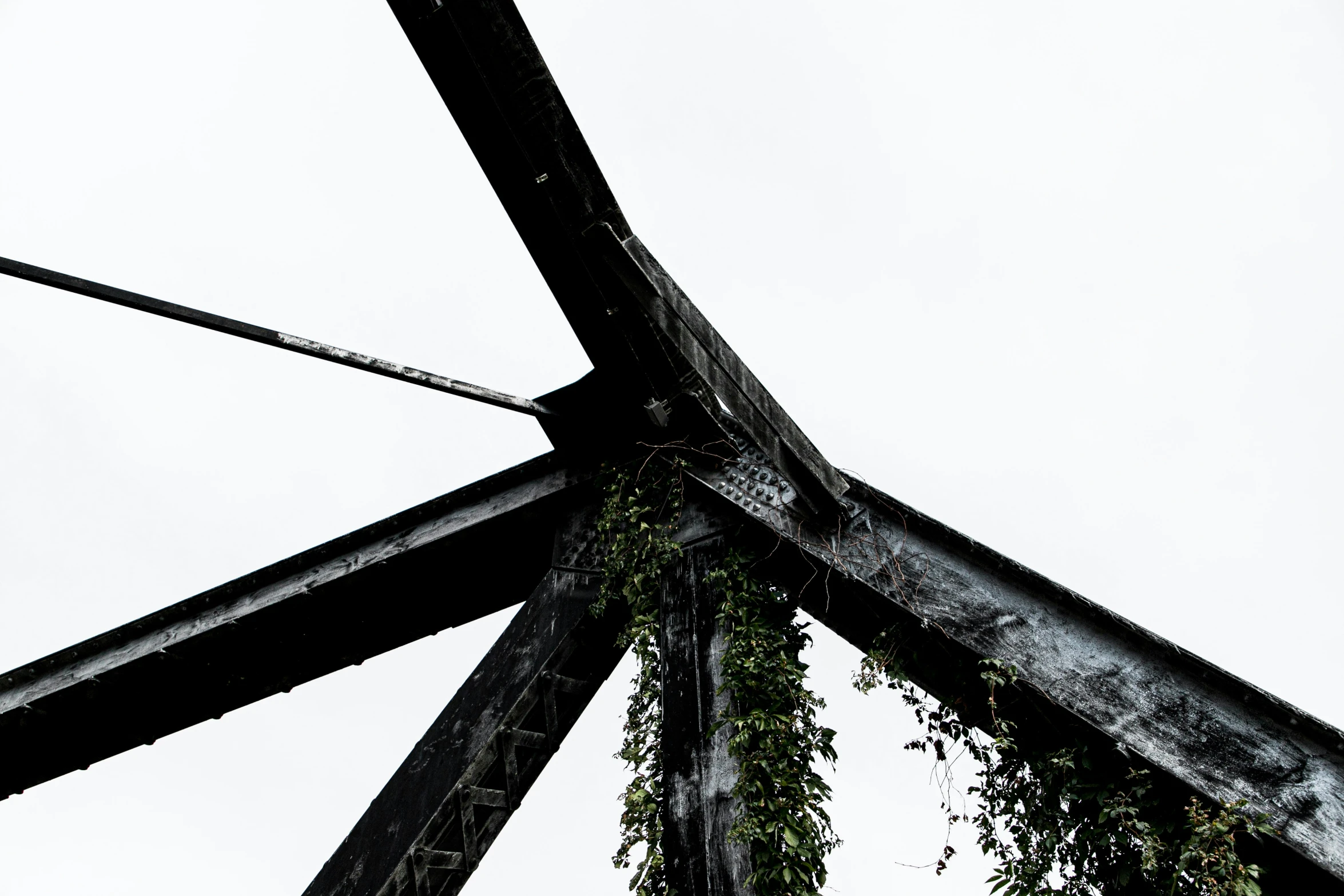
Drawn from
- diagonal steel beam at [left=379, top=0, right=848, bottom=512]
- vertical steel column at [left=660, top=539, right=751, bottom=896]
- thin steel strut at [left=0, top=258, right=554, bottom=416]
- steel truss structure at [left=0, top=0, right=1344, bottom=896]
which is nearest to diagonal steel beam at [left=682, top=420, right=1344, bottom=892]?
steel truss structure at [left=0, top=0, right=1344, bottom=896]

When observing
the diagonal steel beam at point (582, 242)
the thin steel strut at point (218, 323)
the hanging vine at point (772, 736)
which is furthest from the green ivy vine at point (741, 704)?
the thin steel strut at point (218, 323)

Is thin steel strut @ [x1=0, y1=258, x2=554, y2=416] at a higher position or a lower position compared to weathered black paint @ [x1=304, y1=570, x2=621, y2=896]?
higher

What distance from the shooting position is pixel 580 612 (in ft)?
14.0

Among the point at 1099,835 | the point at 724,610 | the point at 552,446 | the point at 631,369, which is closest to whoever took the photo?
the point at 1099,835

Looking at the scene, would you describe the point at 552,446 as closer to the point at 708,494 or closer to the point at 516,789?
the point at 708,494

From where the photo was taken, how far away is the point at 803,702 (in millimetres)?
3760

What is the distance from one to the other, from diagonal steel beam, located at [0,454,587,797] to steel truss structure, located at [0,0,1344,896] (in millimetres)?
13

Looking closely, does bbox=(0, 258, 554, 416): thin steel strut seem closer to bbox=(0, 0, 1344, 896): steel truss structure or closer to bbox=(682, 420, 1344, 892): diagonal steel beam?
bbox=(0, 0, 1344, 896): steel truss structure

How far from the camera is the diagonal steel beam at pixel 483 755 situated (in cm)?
370

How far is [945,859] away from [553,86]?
2909mm

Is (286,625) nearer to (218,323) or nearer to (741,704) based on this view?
(218,323)

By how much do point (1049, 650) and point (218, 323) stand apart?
3.24 meters

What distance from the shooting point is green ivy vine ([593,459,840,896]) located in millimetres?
3352

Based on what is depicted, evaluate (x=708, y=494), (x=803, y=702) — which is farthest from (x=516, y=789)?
(x=708, y=494)
